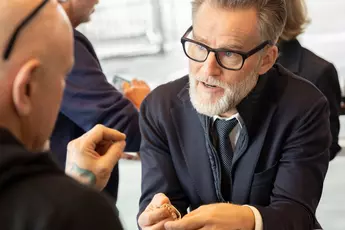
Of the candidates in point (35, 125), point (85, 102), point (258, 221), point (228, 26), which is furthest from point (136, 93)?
point (35, 125)

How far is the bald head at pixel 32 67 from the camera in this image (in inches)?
27.9

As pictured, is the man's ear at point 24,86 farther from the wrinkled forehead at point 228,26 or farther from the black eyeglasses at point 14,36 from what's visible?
the wrinkled forehead at point 228,26

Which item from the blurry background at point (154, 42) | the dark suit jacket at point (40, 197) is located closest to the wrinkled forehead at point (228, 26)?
the dark suit jacket at point (40, 197)

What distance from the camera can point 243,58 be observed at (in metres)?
1.29

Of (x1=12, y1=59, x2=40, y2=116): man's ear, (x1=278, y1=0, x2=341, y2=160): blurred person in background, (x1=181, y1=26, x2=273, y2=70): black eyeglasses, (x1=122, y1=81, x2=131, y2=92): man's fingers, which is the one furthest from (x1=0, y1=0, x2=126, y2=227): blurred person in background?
(x1=122, y1=81, x2=131, y2=92): man's fingers

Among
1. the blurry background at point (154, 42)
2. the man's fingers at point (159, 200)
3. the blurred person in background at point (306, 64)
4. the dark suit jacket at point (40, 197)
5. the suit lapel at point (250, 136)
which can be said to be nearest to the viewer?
the dark suit jacket at point (40, 197)

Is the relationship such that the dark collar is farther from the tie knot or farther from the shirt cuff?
the shirt cuff

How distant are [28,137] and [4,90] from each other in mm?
90

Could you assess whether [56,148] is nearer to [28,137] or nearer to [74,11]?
Answer: [74,11]

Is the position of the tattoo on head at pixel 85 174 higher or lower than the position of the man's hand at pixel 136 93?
higher

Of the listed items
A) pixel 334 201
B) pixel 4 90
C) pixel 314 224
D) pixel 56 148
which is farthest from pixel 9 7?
pixel 334 201

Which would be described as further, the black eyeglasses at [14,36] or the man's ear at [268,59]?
the man's ear at [268,59]

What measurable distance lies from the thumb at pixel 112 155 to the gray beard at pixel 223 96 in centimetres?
24

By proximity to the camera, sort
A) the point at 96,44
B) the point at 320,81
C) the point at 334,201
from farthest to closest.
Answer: the point at 96,44, the point at 334,201, the point at 320,81
